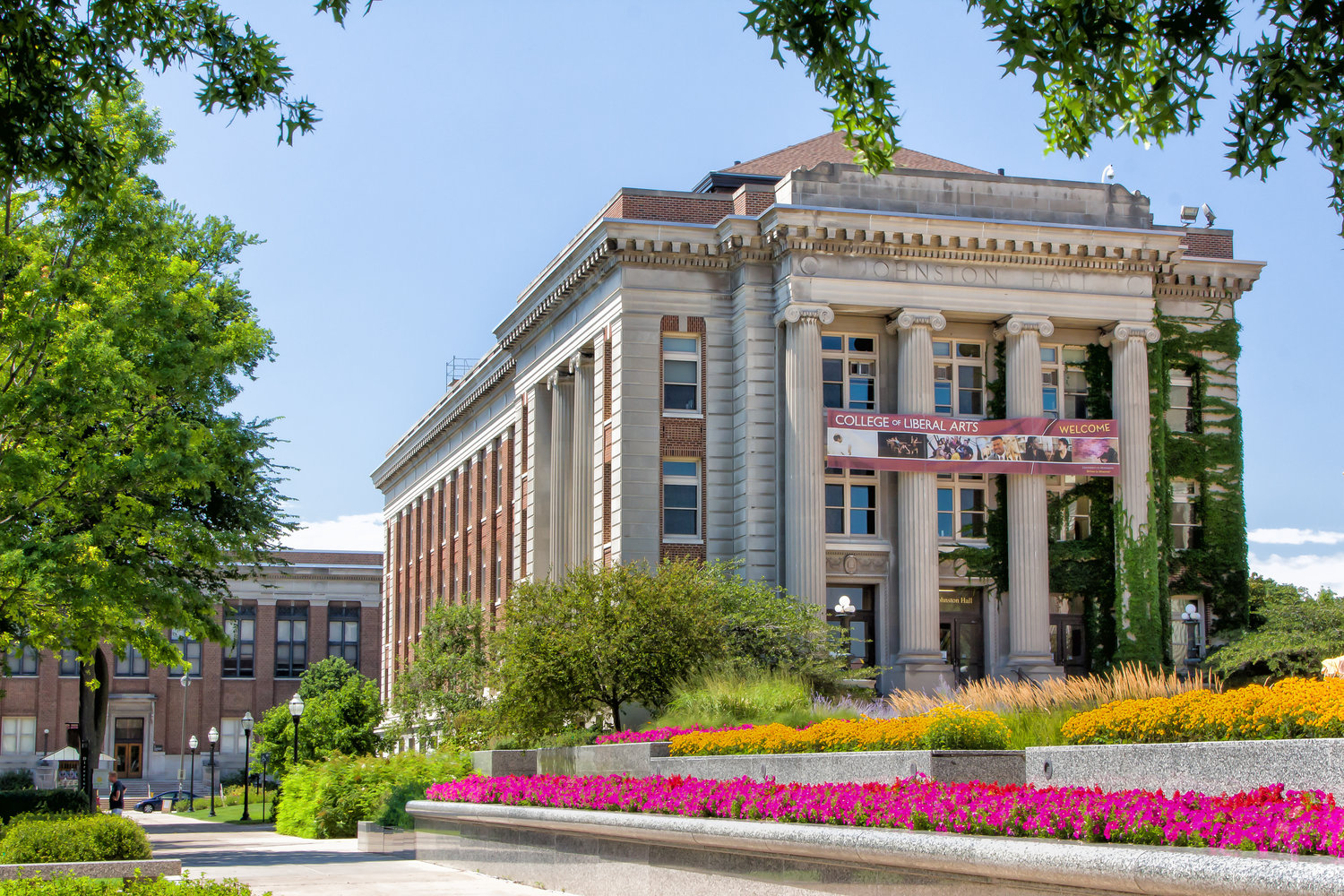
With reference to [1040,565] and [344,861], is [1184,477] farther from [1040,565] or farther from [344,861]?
[344,861]

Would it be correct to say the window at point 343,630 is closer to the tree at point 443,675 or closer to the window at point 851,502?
the tree at point 443,675

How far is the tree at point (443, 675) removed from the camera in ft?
162

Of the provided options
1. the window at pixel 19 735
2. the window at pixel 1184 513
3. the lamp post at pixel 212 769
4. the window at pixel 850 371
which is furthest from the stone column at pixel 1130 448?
the window at pixel 19 735

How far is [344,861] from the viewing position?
83.2 ft

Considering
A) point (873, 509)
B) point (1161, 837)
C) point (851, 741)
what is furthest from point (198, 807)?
point (1161, 837)

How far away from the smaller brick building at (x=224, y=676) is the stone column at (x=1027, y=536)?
210 feet

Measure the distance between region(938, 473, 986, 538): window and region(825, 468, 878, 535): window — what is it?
221 centimetres

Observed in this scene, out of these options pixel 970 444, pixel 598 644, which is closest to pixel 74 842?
pixel 598 644

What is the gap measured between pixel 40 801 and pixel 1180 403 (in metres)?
37.0

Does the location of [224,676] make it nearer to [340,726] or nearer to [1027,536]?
[340,726]

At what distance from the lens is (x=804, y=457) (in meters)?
44.2

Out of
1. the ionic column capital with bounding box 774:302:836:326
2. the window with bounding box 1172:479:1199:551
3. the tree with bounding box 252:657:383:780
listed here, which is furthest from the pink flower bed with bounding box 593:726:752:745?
the tree with bounding box 252:657:383:780

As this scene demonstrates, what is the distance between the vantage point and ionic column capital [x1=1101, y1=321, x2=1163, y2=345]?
47.4 meters

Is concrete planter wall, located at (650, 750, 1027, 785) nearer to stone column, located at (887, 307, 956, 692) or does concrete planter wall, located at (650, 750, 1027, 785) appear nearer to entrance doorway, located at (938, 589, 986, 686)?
stone column, located at (887, 307, 956, 692)
